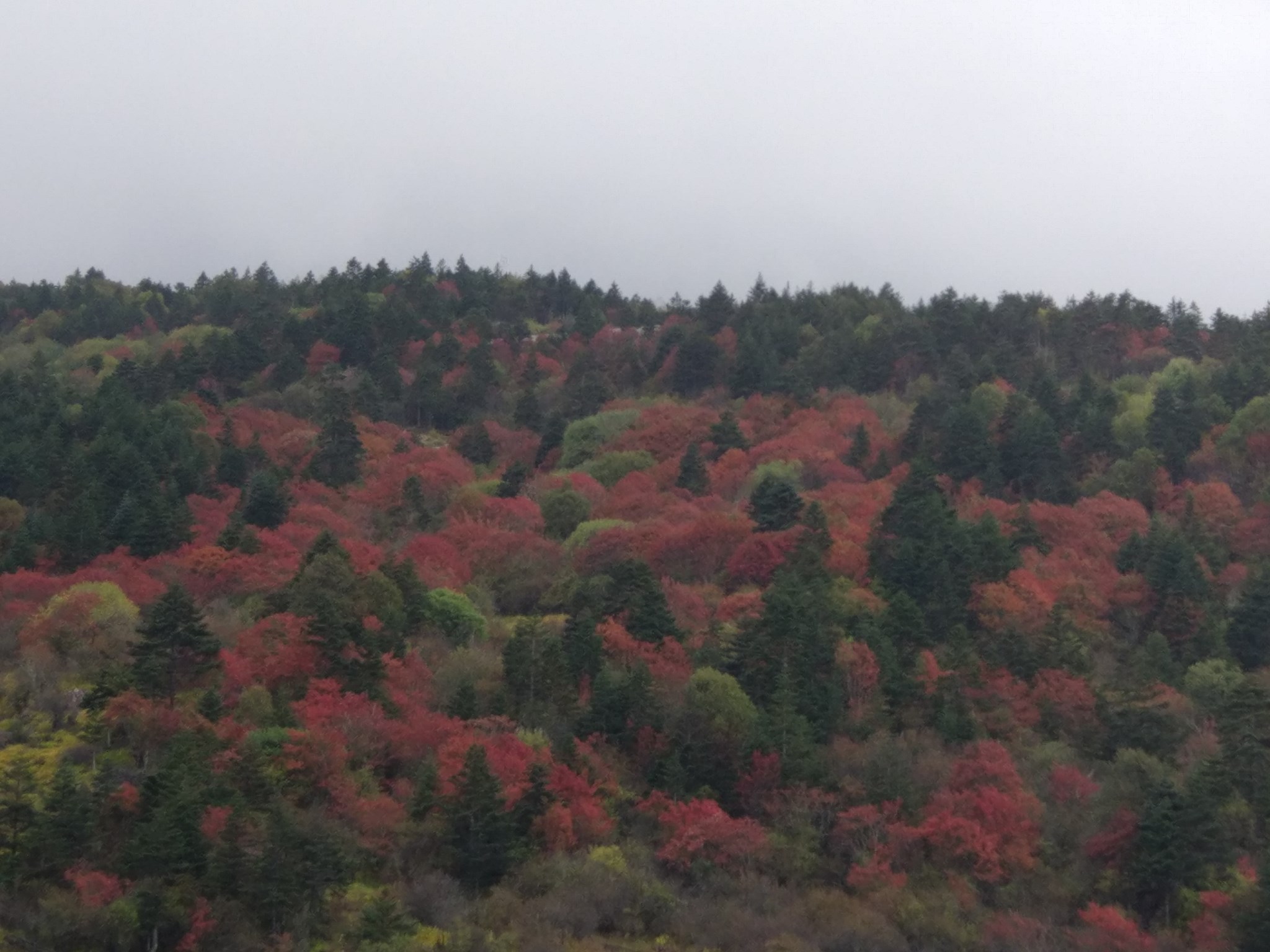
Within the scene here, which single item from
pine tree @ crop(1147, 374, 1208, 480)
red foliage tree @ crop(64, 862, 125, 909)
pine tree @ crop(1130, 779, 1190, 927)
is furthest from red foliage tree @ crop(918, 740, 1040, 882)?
pine tree @ crop(1147, 374, 1208, 480)

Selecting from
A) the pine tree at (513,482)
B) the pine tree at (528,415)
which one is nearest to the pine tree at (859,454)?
the pine tree at (513,482)

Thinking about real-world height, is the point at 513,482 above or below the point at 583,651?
above

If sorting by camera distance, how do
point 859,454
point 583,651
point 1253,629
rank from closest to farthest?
point 583,651, point 1253,629, point 859,454

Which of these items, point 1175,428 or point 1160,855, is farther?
point 1175,428

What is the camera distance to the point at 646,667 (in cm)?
4241

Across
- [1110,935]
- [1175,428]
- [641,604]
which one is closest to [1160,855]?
[1110,935]

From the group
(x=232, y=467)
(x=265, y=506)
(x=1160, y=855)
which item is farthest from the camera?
(x=232, y=467)

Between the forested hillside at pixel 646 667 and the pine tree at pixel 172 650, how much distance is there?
0.33 feet

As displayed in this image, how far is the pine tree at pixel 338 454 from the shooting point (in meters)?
67.3

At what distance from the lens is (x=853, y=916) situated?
112 ft

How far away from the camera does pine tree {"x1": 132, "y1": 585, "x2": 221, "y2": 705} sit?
1521 inches

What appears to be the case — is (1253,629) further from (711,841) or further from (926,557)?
(711,841)

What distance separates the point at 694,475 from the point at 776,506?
32.1ft

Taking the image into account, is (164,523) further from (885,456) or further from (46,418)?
(885,456)
